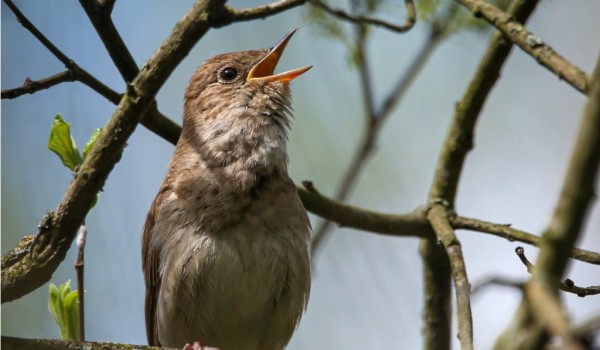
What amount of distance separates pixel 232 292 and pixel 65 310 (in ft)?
3.93

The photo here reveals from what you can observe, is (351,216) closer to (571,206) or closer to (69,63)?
(69,63)

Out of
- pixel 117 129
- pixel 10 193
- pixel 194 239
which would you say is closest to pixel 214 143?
pixel 194 239

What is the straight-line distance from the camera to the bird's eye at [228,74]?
6152mm

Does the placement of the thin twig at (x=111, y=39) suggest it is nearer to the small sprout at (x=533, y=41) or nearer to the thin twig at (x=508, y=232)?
the thin twig at (x=508, y=232)

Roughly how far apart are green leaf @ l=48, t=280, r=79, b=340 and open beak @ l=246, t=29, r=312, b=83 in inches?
94.0

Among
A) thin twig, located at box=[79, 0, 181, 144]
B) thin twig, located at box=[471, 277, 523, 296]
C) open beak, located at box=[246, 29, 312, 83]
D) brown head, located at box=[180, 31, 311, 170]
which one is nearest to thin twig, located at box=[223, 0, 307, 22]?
thin twig, located at box=[79, 0, 181, 144]

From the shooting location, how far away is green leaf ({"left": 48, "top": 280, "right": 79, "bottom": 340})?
164 inches

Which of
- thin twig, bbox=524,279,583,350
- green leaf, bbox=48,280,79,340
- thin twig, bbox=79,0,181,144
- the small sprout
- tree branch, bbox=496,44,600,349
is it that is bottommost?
thin twig, bbox=524,279,583,350

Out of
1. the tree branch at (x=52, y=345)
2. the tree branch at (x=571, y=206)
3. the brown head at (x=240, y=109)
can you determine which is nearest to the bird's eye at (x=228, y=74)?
the brown head at (x=240, y=109)

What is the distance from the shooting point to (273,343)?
5.48m

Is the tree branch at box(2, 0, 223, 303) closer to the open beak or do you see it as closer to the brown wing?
the brown wing

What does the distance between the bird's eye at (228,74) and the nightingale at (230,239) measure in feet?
1.17

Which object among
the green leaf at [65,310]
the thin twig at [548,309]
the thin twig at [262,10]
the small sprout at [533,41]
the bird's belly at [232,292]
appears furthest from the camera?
the bird's belly at [232,292]

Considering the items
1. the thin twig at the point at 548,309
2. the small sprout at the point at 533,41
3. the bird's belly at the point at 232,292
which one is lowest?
the thin twig at the point at 548,309
